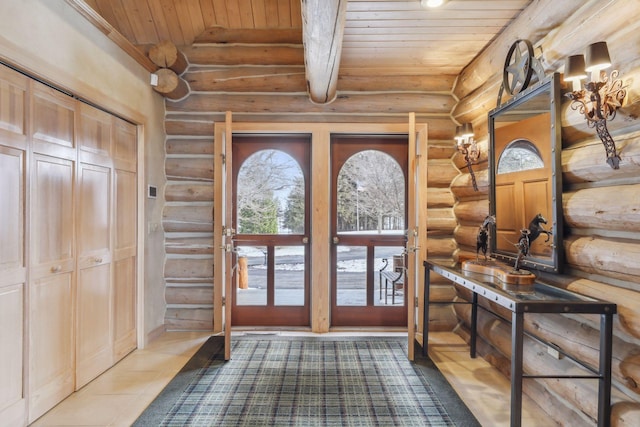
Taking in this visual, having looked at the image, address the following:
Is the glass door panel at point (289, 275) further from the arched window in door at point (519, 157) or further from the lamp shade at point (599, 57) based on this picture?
the lamp shade at point (599, 57)

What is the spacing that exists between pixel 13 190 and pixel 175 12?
99.1 inches

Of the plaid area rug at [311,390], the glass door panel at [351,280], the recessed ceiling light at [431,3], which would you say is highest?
the recessed ceiling light at [431,3]

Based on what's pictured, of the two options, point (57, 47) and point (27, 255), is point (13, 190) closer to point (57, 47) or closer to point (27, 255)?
point (27, 255)

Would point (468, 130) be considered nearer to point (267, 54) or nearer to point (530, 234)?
point (530, 234)

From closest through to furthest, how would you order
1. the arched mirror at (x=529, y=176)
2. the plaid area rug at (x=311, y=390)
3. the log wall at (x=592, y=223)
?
1. the log wall at (x=592, y=223)
2. the arched mirror at (x=529, y=176)
3. the plaid area rug at (x=311, y=390)

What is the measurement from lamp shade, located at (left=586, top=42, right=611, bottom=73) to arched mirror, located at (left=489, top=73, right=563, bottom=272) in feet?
1.47

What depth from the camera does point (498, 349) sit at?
291 cm

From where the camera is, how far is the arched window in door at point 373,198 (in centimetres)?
394

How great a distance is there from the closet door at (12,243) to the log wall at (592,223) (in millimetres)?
3426

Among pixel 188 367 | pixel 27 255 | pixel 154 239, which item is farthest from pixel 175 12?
pixel 188 367

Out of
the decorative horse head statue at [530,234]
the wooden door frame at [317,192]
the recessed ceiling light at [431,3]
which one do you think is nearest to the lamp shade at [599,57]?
the decorative horse head statue at [530,234]

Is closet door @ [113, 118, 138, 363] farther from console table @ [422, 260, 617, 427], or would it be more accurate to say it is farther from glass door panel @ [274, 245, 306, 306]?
console table @ [422, 260, 617, 427]

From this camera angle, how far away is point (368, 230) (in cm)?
395

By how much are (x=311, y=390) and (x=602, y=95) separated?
8.83 feet
